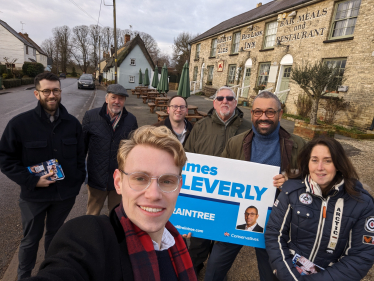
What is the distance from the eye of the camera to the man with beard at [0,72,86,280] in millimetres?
2205

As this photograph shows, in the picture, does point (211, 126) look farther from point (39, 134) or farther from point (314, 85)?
point (314, 85)

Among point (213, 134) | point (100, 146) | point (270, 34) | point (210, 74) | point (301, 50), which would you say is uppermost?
point (270, 34)

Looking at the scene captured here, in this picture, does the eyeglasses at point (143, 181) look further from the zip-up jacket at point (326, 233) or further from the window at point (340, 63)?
the window at point (340, 63)

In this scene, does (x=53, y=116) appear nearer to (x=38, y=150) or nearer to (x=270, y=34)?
(x=38, y=150)

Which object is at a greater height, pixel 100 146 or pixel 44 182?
pixel 100 146

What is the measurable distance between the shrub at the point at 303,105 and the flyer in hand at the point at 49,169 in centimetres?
1413

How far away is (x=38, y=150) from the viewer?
2.29 meters

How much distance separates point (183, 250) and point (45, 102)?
2.16 meters

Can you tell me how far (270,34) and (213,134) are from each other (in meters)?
17.2

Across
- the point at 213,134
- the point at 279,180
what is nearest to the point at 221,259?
the point at 279,180

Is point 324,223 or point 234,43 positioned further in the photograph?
point 234,43

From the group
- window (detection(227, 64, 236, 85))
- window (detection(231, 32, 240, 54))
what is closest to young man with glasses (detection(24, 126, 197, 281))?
window (detection(227, 64, 236, 85))

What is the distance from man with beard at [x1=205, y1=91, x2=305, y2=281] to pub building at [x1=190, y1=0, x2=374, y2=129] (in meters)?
11.2

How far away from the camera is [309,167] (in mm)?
1871
